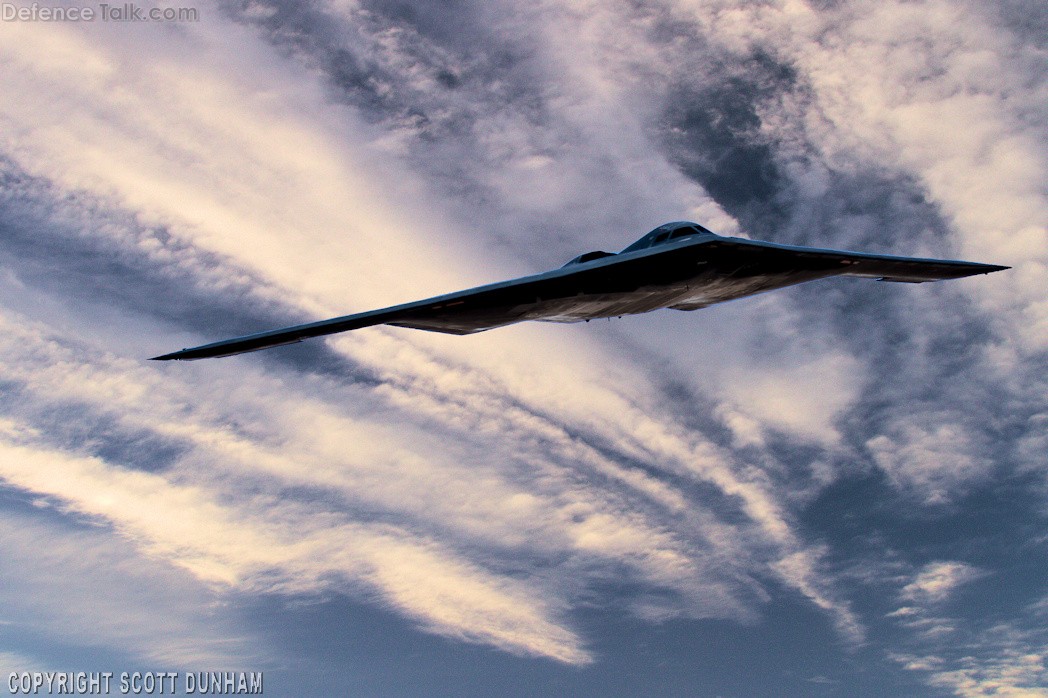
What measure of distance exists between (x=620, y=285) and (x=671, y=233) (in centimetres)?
181

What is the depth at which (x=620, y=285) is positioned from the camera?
18984mm

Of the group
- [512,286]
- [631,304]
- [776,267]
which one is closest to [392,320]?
[512,286]

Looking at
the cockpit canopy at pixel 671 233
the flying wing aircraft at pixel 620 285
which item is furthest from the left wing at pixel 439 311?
the cockpit canopy at pixel 671 233

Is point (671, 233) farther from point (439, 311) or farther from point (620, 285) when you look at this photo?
point (439, 311)

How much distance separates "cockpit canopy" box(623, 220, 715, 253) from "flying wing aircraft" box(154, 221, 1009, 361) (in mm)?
27

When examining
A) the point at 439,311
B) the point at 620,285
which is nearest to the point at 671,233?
the point at 620,285

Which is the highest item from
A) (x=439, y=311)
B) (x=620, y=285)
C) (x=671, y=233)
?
(x=671, y=233)

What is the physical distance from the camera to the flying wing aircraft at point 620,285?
703 inches

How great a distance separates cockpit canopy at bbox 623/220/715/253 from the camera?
18516mm

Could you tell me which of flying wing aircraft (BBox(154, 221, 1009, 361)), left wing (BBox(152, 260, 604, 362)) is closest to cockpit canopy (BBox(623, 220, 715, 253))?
flying wing aircraft (BBox(154, 221, 1009, 361))

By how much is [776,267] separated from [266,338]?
521 inches

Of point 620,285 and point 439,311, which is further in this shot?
point 620,285

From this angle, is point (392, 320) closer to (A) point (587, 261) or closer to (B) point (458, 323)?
(B) point (458, 323)

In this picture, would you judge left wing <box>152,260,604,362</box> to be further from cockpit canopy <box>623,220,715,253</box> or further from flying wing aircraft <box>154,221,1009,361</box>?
cockpit canopy <box>623,220,715,253</box>
